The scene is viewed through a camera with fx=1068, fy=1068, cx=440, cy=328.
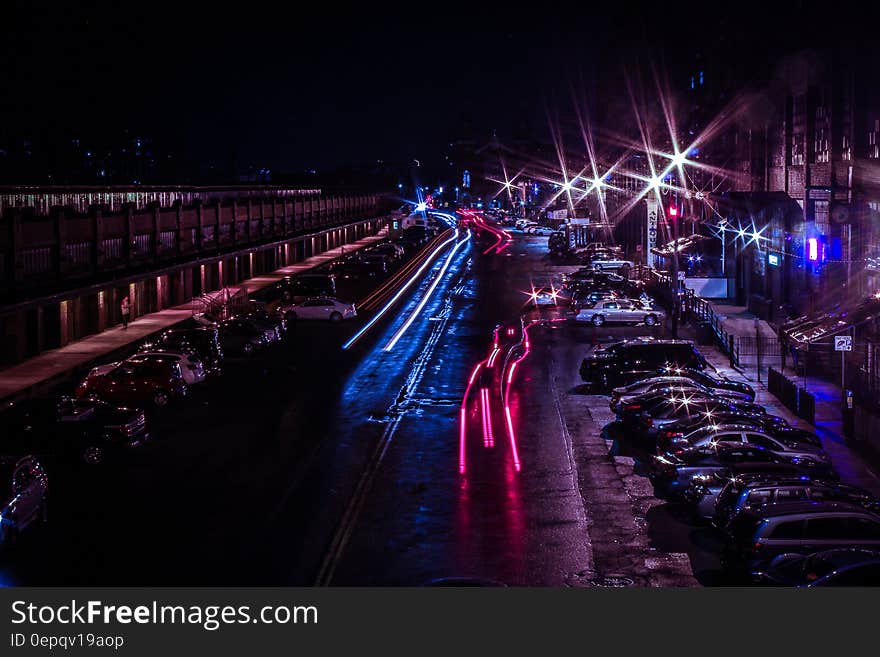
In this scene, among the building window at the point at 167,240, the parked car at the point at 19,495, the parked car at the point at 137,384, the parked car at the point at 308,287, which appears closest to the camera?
the parked car at the point at 19,495

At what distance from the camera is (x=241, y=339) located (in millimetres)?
37125

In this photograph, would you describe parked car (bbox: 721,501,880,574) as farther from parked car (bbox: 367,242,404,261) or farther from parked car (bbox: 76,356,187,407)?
parked car (bbox: 367,242,404,261)

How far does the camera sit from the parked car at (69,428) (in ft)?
72.1

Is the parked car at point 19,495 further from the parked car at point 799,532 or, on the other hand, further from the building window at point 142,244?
the building window at point 142,244

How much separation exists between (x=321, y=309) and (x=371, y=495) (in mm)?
27863

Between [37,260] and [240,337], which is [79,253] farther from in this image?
[240,337]

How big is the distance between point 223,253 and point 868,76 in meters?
31.1

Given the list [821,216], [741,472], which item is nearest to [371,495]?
[741,472]

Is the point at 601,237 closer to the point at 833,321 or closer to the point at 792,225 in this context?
the point at 792,225

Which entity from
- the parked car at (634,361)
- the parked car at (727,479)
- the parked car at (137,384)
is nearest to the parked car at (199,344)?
the parked car at (137,384)

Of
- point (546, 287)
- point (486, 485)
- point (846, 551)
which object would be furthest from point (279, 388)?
point (546, 287)

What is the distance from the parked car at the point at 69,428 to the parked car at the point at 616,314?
25555mm

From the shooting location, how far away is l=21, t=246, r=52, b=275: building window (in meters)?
33.7

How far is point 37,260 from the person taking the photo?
3472cm
